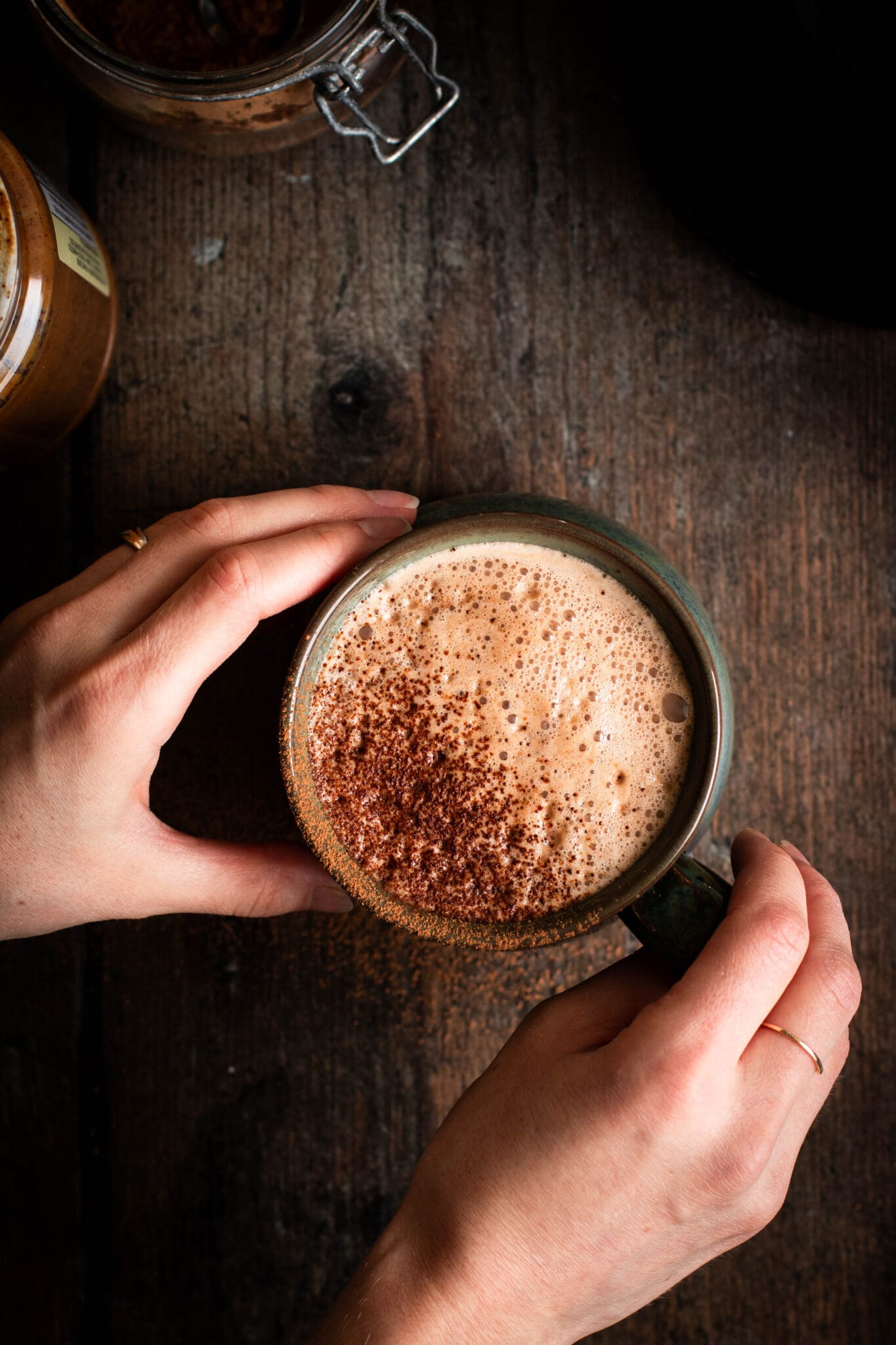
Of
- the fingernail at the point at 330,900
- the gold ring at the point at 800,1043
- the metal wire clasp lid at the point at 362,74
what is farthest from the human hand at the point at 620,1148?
the metal wire clasp lid at the point at 362,74

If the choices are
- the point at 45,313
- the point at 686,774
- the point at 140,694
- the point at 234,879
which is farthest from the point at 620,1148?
the point at 45,313

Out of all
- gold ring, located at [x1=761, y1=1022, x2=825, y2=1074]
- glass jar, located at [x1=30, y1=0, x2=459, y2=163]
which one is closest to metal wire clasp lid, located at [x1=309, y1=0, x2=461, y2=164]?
glass jar, located at [x1=30, y1=0, x2=459, y2=163]

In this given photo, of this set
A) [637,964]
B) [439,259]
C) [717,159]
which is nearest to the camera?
[637,964]

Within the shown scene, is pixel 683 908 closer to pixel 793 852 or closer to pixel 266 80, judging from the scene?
pixel 793 852

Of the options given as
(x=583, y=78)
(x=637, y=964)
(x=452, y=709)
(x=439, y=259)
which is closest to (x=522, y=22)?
(x=583, y=78)

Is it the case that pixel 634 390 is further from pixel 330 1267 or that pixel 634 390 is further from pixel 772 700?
pixel 330 1267
